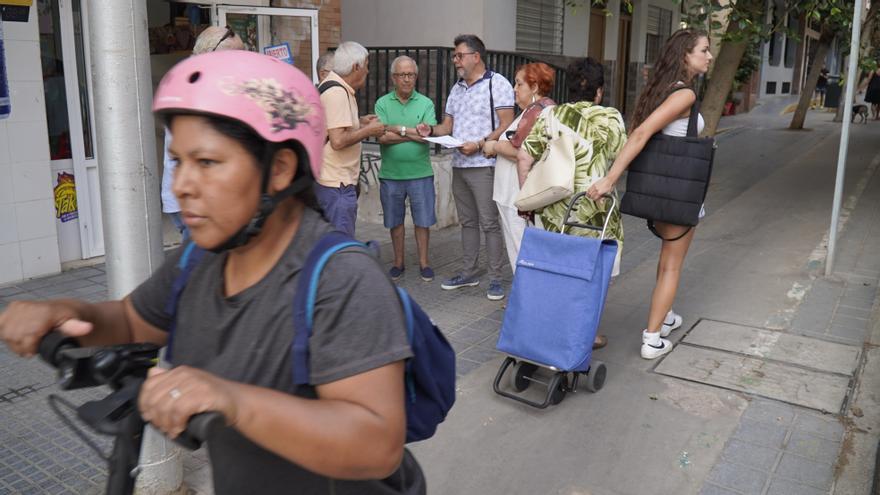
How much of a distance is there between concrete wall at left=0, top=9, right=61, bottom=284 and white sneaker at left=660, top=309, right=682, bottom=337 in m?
4.76

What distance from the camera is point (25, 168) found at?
19.2ft

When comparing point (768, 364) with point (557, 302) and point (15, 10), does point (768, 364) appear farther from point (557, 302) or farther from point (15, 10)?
point (15, 10)

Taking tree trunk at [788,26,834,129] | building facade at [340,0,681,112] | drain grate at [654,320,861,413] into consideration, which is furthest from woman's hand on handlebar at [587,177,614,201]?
tree trunk at [788,26,834,129]

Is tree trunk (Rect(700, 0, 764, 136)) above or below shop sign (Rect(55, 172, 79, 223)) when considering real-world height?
above

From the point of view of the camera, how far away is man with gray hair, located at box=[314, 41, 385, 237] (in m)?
5.18

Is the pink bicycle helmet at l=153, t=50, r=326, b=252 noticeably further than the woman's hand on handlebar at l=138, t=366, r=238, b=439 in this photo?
Yes

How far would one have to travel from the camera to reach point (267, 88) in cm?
135

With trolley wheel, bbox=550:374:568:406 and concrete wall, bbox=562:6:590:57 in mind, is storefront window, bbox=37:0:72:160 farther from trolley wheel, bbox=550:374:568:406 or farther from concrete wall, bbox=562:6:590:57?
concrete wall, bbox=562:6:590:57

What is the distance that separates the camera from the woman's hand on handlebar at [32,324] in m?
1.50

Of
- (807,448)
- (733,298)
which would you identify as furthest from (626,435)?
(733,298)

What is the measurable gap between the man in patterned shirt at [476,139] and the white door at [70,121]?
290 cm

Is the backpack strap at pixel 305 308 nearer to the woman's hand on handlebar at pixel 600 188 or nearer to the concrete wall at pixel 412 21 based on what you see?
the woman's hand on handlebar at pixel 600 188

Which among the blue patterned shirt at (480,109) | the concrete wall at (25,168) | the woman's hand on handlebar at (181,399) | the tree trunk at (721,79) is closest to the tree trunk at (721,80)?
the tree trunk at (721,79)

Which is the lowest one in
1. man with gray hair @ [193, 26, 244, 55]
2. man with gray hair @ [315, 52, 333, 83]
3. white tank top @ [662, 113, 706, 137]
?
white tank top @ [662, 113, 706, 137]
